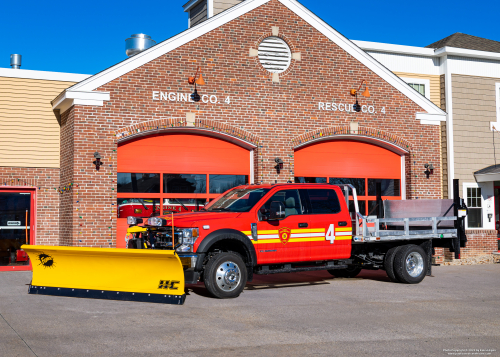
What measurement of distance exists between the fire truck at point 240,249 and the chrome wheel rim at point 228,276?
0.02 metres

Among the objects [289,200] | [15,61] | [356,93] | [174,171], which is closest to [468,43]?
[356,93]

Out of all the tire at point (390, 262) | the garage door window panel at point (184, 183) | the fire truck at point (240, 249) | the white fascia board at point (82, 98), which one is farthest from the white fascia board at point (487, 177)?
the white fascia board at point (82, 98)

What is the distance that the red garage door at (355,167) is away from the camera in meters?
17.5

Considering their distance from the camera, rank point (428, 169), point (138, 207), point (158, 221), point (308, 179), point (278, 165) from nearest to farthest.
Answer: point (158, 221)
point (138, 207)
point (278, 165)
point (308, 179)
point (428, 169)

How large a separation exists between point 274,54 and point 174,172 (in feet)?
14.8

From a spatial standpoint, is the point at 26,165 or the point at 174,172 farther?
the point at 174,172

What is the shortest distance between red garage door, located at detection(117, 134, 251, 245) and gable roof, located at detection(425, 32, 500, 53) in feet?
31.2

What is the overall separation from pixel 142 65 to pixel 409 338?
10.8 metres

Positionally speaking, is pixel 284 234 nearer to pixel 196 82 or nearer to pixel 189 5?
pixel 196 82

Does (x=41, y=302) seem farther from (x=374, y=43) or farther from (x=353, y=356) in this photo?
(x=374, y=43)

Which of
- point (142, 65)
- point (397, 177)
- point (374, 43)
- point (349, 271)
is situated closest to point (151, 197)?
point (142, 65)

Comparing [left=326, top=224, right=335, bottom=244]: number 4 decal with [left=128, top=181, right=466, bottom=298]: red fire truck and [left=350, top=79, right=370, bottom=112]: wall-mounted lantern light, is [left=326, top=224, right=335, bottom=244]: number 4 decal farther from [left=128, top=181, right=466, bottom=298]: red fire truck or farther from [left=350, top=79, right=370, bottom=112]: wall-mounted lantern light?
[left=350, top=79, right=370, bottom=112]: wall-mounted lantern light

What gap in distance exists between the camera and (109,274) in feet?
31.9

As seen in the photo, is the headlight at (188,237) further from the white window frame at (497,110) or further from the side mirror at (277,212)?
the white window frame at (497,110)
